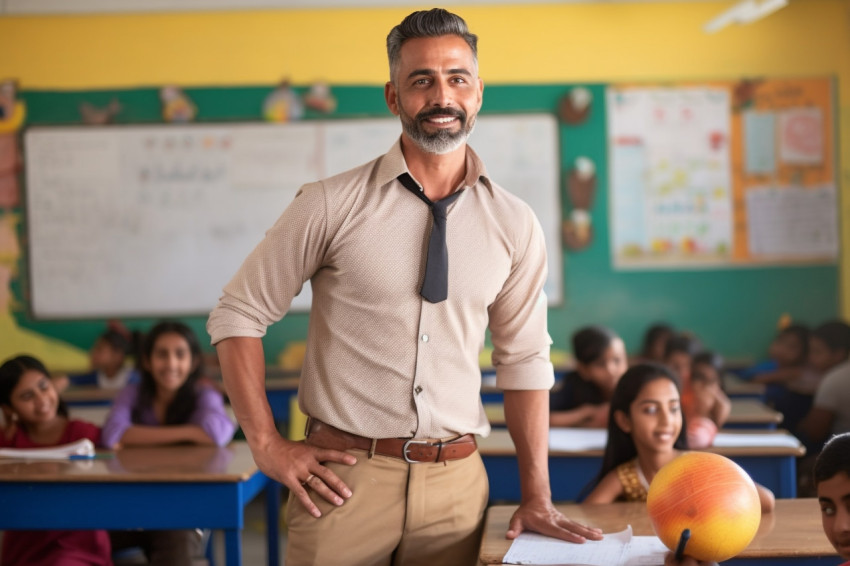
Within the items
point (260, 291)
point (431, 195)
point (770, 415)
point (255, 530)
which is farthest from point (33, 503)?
point (770, 415)

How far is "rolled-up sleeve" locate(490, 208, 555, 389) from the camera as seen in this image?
1802mm

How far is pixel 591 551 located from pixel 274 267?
746 millimetres

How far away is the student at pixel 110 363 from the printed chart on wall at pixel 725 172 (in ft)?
9.50

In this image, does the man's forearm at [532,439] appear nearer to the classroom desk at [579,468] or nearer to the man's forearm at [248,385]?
the man's forearm at [248,385]

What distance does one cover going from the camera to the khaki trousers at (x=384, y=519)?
1693mm

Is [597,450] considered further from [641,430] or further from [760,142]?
[760,142]

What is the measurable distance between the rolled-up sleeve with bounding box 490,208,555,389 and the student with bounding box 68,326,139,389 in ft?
12.4

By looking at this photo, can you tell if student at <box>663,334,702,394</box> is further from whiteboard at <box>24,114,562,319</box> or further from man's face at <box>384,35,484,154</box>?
man's face at <box>384,35,484,154</box>

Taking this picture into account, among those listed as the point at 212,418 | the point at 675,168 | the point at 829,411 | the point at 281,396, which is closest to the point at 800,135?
the point at 675,168

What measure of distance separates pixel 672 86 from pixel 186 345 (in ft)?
11.3

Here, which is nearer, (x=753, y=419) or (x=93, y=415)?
(x=753, y=419)

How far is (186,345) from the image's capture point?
3.50 metres

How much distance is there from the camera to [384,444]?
1.70 meters

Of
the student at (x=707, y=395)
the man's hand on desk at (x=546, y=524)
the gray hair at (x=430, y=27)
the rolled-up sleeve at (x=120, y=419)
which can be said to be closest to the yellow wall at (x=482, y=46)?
the student at (x=707, y=395)
